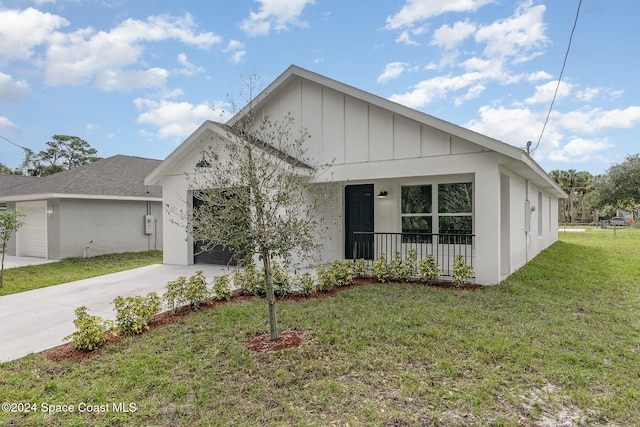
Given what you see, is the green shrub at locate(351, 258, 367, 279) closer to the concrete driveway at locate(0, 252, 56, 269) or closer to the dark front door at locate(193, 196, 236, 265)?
the dark front door at locate(193, 196, 236, 265)

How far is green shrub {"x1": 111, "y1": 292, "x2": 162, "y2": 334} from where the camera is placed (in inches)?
190

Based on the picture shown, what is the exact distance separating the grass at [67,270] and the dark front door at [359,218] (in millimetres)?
6784

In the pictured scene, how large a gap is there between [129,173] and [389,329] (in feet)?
51.3

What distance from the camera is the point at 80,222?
1329 cm

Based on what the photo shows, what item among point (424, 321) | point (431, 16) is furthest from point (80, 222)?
point (431, 16)

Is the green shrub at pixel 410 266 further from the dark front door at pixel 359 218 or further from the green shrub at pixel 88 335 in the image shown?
the green shrub at pixel 88 335

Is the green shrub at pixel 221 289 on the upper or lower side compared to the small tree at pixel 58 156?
lower

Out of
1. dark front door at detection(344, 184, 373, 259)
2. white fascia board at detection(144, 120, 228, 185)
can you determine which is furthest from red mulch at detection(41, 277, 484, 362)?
dark front door at detection(344, 184, 373, 259)

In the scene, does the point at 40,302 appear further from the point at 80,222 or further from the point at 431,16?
the point at 431,16

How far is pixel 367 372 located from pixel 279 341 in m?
1.26

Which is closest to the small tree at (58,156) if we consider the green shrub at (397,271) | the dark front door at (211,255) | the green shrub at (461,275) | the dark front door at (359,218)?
the dark front door at (211,255)

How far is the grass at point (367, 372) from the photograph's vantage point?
2.88 m

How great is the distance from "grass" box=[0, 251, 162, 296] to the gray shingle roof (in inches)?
99.9

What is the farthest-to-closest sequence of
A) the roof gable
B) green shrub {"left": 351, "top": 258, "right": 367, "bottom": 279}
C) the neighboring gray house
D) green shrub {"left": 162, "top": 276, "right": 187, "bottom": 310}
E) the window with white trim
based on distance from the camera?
1. the neighboring gray house
2. the window with white trim
3. green shrub {"left": 351, "top": 258, "right": 367, "bottom": 279}
4. the roof gable
5. green shrub {"left": 162, "top": 276, "right": 187, "bottom": 310}
